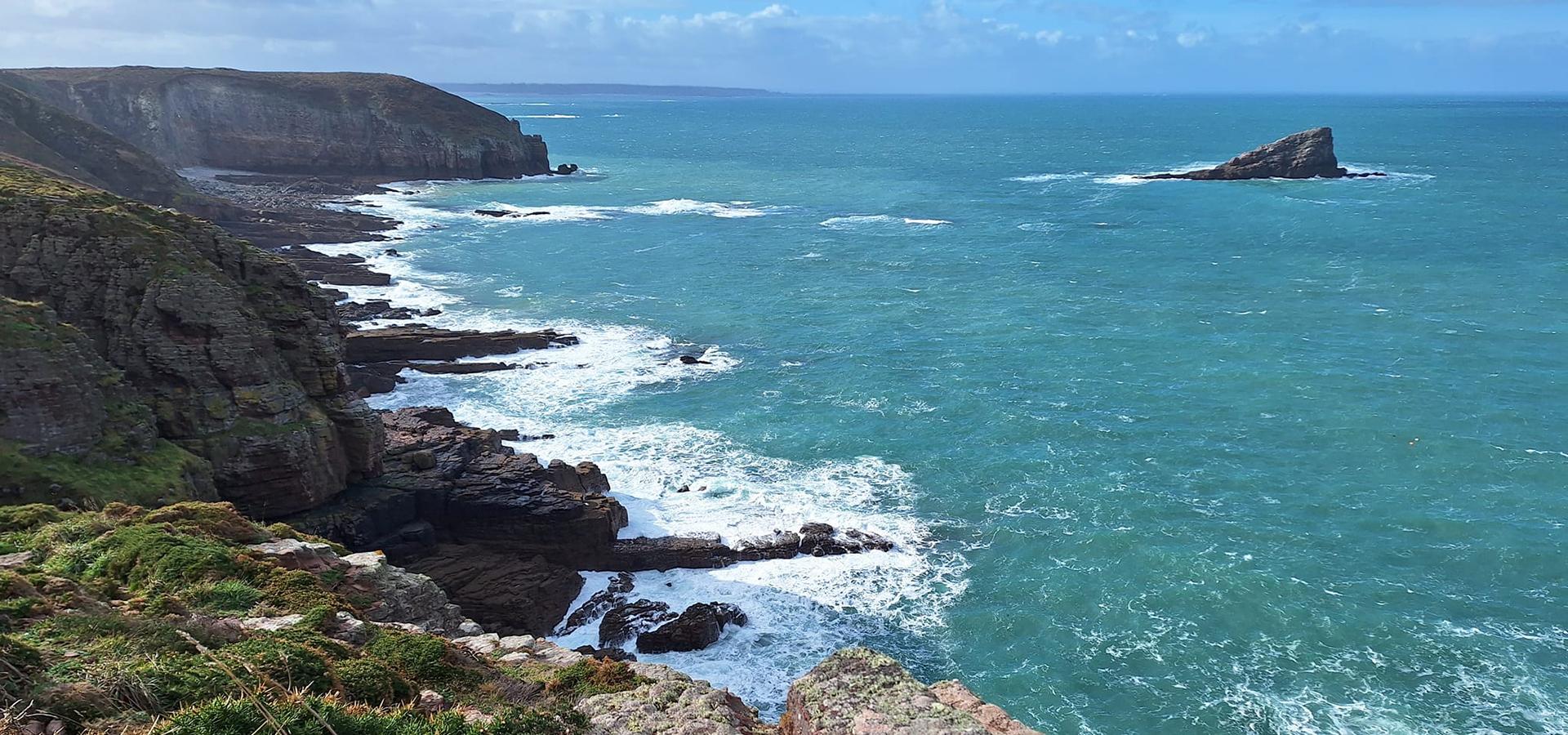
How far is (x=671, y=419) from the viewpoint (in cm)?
4456

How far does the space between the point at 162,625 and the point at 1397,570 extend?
32.8 m

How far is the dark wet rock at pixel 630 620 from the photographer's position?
28.5 meters

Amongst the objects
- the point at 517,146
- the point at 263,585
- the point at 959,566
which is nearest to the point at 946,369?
the point at 959,566

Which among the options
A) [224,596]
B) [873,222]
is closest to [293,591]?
[224,596]

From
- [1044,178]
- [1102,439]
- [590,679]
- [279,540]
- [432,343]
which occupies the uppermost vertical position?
[1044,178]

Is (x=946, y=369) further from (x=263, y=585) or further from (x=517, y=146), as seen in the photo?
(x=517, y=146)

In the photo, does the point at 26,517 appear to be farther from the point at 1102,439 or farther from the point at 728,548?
the point at 1102,439

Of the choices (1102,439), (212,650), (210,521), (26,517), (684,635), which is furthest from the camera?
(1102,439)

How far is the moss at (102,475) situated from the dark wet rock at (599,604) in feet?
35.1

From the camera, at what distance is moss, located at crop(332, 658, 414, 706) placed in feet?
46.5

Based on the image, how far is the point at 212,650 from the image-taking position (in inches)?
563

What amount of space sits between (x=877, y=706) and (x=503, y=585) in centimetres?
1659

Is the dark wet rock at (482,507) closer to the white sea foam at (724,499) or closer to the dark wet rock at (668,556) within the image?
the dark wet rock at (668,556)

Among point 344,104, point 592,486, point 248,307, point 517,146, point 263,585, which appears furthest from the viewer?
point 517,146
